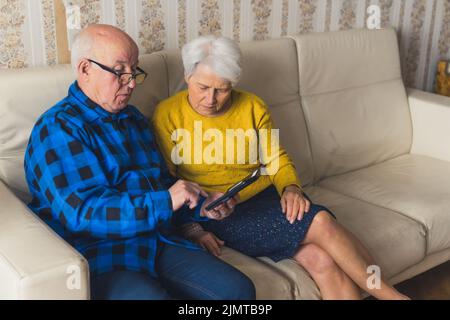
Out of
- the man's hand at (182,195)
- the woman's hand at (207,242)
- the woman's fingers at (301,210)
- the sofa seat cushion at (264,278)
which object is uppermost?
the man's hand at (182,195)

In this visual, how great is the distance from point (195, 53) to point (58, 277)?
891 mm

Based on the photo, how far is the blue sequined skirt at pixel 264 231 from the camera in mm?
2031

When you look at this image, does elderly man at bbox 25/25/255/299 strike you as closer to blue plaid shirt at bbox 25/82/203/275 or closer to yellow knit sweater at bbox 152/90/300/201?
blue plaid shirt at bbox 25/82/203/275

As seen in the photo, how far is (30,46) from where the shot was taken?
2.23 metres

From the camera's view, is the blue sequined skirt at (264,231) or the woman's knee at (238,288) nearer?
the woman's knee at (238,288)

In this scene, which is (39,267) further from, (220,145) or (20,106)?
(220,145)

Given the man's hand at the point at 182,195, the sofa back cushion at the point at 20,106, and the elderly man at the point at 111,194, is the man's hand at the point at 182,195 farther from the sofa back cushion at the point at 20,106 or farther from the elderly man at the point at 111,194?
the sofa back cushion at the point at 20,106

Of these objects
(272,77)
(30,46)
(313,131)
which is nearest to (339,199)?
(313,131)

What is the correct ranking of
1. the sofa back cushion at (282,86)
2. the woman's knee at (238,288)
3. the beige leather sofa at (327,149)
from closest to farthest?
the beige leather sofa at (327,149) → the woman's knee at (238,288) → the sofa back cushion at (282,86)

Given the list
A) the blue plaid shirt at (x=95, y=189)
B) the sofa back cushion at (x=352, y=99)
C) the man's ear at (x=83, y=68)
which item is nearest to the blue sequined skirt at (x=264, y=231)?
the blue plaid shirt at (x=95, y=189)

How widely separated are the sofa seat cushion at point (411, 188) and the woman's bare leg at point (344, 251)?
50 cm

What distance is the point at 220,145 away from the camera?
2152mm

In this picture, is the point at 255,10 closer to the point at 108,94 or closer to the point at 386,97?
the point at 386,97

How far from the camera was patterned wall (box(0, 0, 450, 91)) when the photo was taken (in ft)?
7.24
